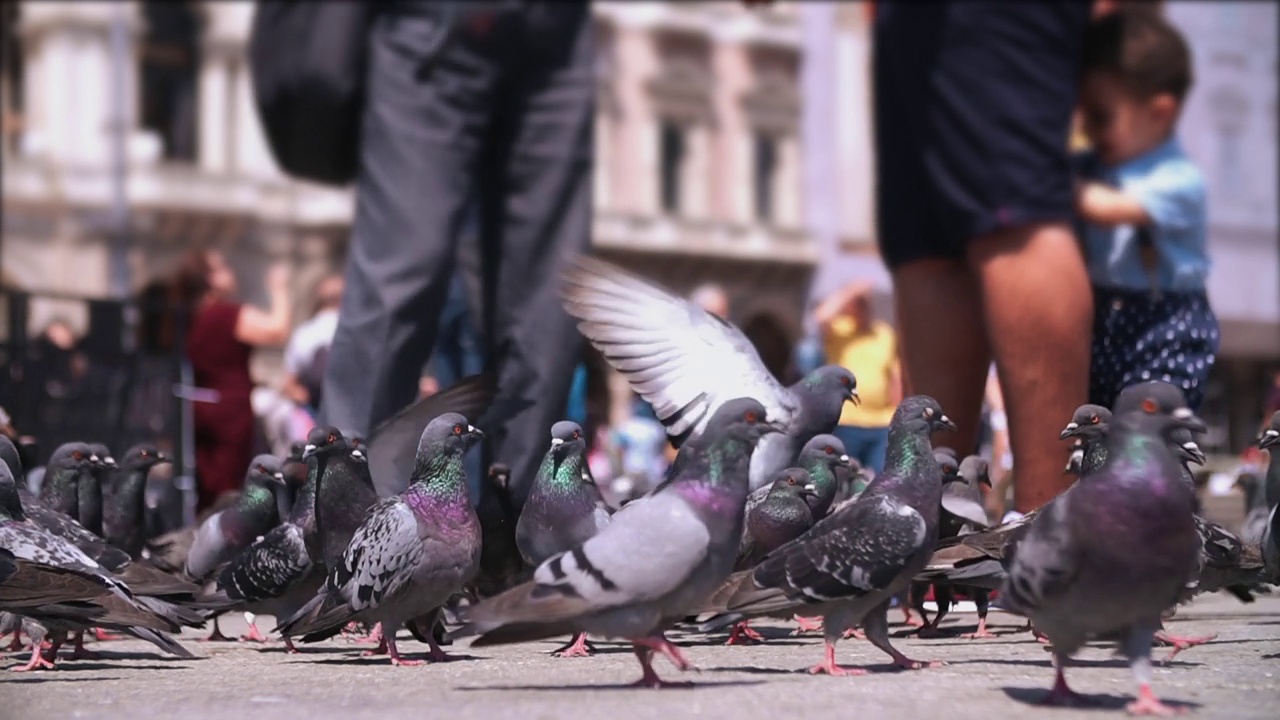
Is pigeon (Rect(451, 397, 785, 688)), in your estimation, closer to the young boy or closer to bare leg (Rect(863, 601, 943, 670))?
bare leg (Rect(863, 601, 943, 670))

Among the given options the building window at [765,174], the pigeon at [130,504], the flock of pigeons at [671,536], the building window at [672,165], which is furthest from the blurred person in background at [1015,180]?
the building window at [765,174]

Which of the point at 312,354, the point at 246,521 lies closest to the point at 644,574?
the point at 246,521

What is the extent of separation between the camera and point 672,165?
39.5 meters

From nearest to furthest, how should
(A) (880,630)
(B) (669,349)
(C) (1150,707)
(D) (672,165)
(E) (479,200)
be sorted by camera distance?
1. (C) (1150,707)
2. (A) (880,630)
3. (B) (669,349)
4. (E) (479,200)
5. (D) (672,165)

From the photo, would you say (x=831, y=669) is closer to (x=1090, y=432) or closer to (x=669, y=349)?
(x=1090, y=432)

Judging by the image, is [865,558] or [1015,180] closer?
[865,558]

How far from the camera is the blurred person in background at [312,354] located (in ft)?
37.3

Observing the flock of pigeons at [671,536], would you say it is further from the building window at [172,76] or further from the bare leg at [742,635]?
the building window at [172,76]

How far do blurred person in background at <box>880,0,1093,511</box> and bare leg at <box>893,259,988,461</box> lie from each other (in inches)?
7.0

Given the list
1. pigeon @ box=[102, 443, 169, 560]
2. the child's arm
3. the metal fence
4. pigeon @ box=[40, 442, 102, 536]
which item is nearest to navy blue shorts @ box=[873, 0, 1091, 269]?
the child's arm

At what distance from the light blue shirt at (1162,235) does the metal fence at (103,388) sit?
4.56m

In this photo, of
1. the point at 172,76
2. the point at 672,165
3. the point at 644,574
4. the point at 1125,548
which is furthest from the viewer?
the point at 672,165

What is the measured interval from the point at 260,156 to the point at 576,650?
29924mm

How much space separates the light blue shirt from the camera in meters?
6.60
